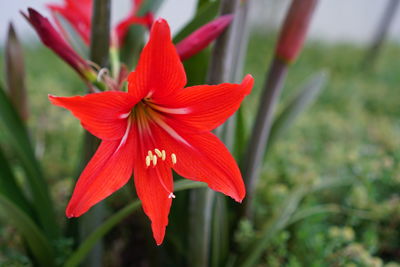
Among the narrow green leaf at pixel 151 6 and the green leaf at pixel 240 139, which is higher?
the narrow green leaf at pixel 151 6

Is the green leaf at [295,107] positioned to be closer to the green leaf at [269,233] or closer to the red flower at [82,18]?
the green leaf at [269,233]

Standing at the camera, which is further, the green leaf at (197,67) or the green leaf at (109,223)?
the green leaf at (197,67)

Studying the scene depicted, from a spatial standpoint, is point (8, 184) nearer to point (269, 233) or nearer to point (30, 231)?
point (30, 231)

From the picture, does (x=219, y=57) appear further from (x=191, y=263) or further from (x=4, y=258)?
(x=4, y=258)

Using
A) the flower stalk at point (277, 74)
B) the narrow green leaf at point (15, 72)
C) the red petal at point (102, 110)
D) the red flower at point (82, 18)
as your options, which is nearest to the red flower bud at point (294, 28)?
the flower stalk at point (277, 74)

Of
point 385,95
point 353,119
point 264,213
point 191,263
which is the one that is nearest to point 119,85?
point 191,263

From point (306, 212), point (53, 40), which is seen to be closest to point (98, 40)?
point (53, 40)
